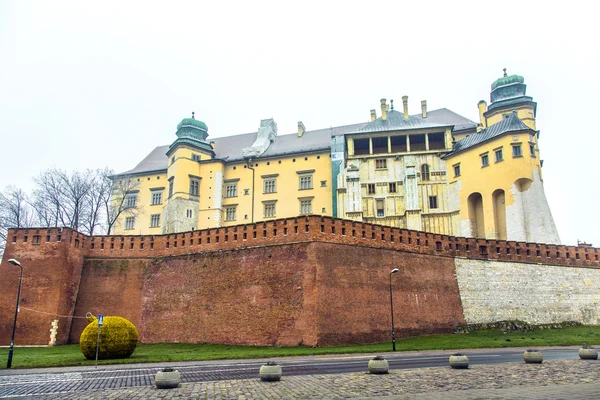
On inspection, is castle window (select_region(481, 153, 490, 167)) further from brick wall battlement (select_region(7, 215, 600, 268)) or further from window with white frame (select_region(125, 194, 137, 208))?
window with white frame (select_region(125, 194, 137, 208))

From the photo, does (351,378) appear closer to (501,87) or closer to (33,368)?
(33,368)

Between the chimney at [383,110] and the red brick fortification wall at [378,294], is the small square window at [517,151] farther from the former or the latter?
the chimney at [383,110]

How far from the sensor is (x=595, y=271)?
39.0 meters

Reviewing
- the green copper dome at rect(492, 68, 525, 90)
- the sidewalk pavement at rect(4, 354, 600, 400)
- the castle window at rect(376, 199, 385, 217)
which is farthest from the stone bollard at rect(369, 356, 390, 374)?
the green copper dome at rect(492, 68, 525, 90)

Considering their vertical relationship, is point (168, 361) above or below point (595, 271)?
below

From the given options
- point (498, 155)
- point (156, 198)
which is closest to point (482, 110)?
point (498, 155)

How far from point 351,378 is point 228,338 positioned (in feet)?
53.4

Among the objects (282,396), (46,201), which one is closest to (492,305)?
(282,396)

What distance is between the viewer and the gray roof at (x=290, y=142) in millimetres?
55925

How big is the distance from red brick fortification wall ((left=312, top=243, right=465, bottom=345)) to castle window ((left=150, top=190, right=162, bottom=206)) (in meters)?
35.0

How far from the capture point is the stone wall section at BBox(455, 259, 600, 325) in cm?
3438

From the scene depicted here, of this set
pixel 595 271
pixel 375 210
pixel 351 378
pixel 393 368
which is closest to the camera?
pixel 351 378

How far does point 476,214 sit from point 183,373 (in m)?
37.8

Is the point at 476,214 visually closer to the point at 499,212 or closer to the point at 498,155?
the point at 499,212
